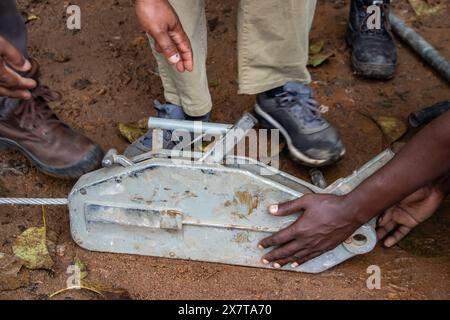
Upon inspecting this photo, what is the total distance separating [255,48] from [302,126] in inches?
13.9

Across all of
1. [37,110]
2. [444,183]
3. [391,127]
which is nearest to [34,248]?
[37,110]

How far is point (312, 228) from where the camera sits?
1805 millimetres

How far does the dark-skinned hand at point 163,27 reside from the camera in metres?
1.72

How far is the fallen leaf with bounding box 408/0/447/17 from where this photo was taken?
3.30 metres

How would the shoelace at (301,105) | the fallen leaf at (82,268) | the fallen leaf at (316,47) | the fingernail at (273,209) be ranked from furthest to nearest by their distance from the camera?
1. the fallen leaf at (316,47)
2. the shoelace at (301,105)
3. the fallen leaf at (82,268)
4. the fingernail at (273,209)

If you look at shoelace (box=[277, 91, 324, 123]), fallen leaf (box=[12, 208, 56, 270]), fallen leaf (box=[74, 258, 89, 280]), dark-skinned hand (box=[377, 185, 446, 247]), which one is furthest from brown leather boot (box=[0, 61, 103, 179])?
dark-skinned hand (box=[377, 185, 446, 247])

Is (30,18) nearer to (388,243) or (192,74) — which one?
(192,74)

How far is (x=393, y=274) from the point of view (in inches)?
77.2

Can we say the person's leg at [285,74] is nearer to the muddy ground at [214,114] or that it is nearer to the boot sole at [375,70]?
the muddy ground at [214,114]

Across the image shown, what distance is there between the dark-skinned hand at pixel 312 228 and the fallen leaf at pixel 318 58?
130cm

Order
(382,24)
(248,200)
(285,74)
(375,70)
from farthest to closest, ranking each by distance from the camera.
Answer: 1. (382,24)
2. (375,70)
3. (285,74)
4. (248,200)

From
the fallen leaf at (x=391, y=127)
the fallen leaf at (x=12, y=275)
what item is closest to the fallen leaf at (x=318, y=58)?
the fallen leaf at (x=391, y=127)

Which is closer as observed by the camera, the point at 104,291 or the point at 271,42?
the point at 104,291

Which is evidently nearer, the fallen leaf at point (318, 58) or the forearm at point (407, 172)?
the forearm at point (407, 172)
